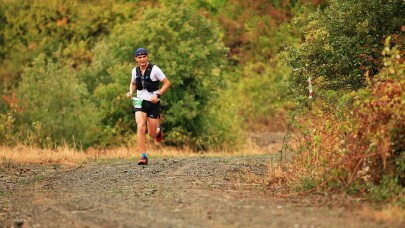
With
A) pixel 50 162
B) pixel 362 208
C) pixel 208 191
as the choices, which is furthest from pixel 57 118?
pixel 362 208

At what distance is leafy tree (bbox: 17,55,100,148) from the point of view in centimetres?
2930

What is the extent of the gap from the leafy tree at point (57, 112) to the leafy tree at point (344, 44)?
45.2ft

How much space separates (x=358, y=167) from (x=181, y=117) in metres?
18.3

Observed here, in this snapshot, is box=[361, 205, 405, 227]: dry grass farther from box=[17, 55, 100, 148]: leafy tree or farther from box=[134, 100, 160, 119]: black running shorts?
box=[17, 55, 100, 148]: leafy tree

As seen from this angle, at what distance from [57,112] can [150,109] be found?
13.2 metres

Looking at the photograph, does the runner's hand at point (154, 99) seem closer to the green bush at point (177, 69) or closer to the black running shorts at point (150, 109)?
the black running shorts at point (150, 109)

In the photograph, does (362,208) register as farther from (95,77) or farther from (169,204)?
(95,77)

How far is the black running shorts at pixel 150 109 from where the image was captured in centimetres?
1767

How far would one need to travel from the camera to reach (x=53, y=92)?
101ft

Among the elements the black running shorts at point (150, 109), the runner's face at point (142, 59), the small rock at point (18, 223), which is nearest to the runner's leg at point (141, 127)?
the black running shorts at point (150, 109)

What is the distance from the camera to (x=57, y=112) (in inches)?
1198

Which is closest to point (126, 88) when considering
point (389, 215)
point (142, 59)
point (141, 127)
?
point (141, 127)

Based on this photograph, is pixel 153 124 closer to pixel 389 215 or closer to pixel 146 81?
pixel 146 81

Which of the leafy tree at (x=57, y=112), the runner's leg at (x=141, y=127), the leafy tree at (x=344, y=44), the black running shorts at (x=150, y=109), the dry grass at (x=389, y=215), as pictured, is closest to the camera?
the dry grass at (x=389, y=215)
